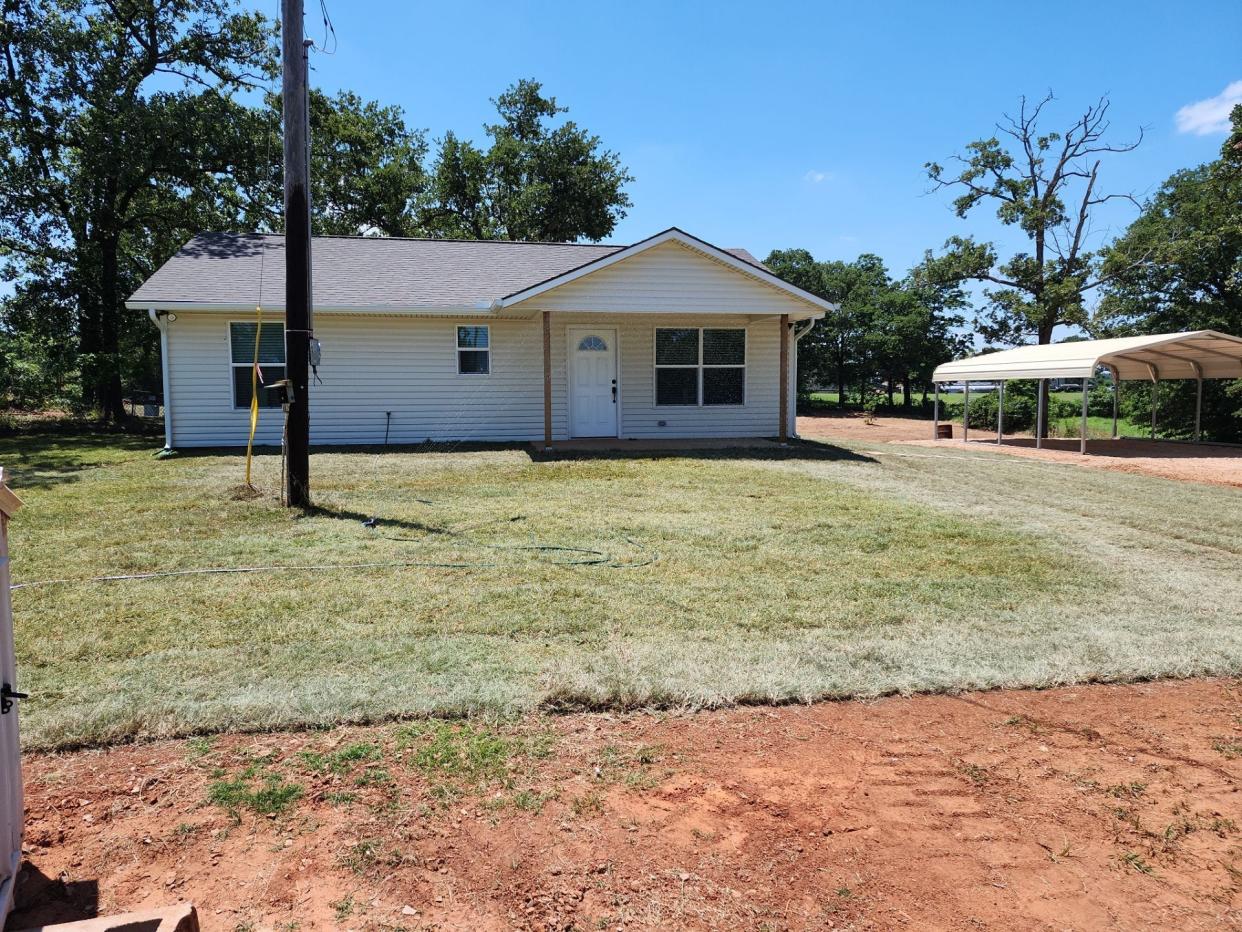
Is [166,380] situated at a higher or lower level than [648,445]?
higher

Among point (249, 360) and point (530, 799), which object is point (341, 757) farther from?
point (249, 360)

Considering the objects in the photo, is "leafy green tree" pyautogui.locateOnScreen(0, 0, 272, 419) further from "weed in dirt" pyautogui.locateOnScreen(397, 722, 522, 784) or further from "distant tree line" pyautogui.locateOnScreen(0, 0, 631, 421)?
"weed in dirt" pyautogui.locateOnScreen(397, 722, 522, 784)

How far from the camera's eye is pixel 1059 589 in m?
5.43

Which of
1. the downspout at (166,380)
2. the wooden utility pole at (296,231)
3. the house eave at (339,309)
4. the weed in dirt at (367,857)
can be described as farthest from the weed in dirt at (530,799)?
the downspout at (166,380)

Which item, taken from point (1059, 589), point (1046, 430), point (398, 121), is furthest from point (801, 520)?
point (398, 121)

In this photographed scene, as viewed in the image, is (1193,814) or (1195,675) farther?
(1195,675)

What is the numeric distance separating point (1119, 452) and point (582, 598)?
50.7 ft

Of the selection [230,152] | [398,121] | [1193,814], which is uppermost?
[398,121]

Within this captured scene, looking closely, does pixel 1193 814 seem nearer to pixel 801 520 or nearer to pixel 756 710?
pixel 756 710

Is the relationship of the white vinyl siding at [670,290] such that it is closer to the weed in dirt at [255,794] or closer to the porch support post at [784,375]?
the porch support post at [784,375]

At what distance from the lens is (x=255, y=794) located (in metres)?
2.68

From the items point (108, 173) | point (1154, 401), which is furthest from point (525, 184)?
point (1154, 401)

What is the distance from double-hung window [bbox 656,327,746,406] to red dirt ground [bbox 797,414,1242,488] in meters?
3.03

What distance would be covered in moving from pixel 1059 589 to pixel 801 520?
2.59m
